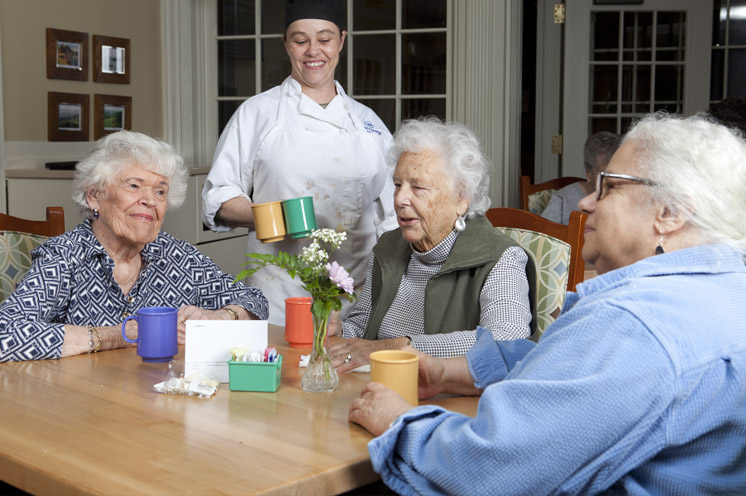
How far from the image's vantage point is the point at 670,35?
5.10 metres

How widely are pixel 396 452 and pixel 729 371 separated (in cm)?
48

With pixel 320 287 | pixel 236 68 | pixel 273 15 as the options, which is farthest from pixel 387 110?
pixel 320 287

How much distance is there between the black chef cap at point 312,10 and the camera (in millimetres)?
2494

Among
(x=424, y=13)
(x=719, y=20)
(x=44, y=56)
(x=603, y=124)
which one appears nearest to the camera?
(x=44, y=56)

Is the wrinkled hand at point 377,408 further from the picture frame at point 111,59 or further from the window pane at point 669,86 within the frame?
the window pane at point 669,86

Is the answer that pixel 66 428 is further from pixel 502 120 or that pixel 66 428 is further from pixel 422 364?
pixel 502 120

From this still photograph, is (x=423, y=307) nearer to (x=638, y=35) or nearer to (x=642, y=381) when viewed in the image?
(x=642, y=381)

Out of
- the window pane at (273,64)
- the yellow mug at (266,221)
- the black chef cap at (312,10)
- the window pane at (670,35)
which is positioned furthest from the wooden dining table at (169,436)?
the window pane at (670,35)

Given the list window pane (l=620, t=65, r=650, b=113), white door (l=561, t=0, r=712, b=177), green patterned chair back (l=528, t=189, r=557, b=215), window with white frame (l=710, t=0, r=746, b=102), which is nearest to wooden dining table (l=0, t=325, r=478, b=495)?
green patterned chair back (l=528, t=189, r=557, b=215)

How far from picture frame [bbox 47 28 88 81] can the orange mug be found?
2949 mm

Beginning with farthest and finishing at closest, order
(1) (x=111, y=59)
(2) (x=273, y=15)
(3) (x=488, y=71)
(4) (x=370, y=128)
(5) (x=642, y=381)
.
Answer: (2) (x=273, y=15) < (1) (x=111, y=59) < (3) (x=488, y=71) < (4) (x=370, y=128) < (5) (x=642, y=381)

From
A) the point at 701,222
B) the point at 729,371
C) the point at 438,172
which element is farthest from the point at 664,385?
the point at 438,172

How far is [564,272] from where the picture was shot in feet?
7.37

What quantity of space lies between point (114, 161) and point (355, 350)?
2.83 ft
